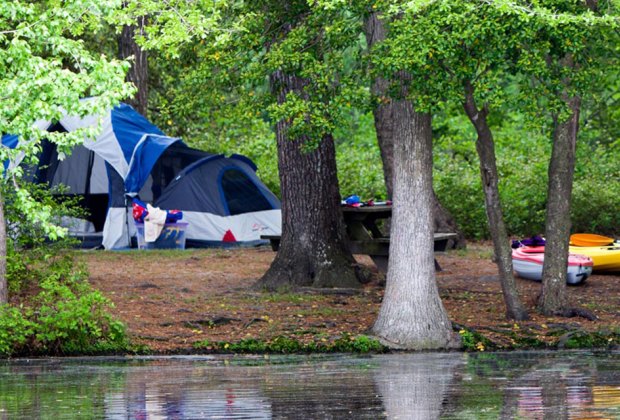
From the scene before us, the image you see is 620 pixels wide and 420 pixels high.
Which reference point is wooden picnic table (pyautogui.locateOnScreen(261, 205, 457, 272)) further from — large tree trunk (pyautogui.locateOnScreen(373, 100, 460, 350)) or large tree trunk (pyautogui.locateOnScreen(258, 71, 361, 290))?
large tree trunk (pyautogui.locateOnScreen(373, 100, 460, 350))

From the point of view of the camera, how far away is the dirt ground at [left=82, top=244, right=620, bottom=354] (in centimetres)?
1479

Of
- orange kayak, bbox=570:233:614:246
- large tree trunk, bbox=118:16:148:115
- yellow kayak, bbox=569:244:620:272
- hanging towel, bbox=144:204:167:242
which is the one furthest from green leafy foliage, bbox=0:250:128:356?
large tree trunk, bbox=118:16:148:115

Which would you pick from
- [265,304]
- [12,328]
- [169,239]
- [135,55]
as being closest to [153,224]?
[169,239]

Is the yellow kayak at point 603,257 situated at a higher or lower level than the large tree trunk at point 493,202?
lower

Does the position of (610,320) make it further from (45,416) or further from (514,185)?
(514,185)

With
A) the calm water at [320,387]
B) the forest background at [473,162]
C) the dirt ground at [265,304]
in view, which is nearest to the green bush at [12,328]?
the calm water at [320,387]

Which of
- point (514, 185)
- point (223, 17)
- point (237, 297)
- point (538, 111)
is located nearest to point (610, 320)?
point (538, 111)

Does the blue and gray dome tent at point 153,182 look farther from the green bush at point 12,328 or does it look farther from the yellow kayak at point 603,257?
the green bush at point 12,328

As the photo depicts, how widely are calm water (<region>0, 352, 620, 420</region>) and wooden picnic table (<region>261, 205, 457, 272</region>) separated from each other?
169 inches

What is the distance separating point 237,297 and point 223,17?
3873 millimetres

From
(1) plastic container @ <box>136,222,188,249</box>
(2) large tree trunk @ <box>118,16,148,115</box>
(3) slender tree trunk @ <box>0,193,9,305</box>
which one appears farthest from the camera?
(2) large tree trunk @ <box>118,16,148,115</box>

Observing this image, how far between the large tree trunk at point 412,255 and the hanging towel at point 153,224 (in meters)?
9.18

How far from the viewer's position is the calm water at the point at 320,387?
9.73 m

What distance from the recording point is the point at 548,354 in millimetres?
14008
